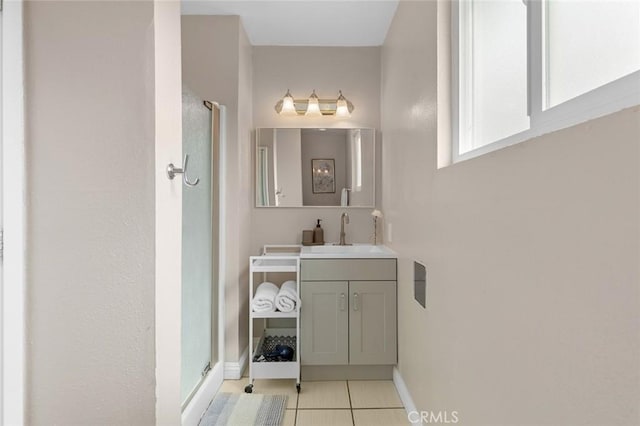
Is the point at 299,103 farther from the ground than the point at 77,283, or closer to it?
farther from the ground

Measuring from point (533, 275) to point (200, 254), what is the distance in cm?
170

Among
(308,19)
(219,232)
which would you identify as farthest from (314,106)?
(219,232)

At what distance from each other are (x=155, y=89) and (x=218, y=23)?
1649 millimetres

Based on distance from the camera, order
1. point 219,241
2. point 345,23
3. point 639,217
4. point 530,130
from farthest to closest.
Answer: point 345,23
point 219,241
point 530,130
point 639,217

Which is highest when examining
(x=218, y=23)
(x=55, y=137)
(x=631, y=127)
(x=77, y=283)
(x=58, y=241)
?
(x=218, y=23)

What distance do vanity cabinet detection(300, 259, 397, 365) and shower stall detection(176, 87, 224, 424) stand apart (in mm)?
577

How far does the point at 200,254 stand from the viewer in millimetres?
2104

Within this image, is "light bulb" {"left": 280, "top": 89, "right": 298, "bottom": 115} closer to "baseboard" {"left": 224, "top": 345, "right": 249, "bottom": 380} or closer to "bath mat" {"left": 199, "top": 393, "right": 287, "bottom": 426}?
"baseboard" {"left": 224, "top": 345, "right": 249, "bottom": 380}

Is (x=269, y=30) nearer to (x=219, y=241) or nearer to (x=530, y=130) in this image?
(x=219, y=241)

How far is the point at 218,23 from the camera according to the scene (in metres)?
2.59

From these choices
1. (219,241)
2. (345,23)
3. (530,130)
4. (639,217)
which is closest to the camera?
(639,217)

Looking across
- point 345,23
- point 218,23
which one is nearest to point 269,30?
point 218,23

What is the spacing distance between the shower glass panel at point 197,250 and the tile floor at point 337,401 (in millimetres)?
449

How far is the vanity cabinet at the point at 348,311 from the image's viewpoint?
7.98 feet
